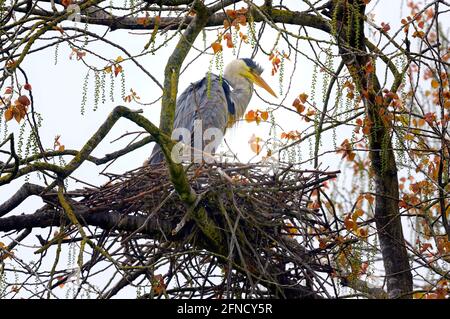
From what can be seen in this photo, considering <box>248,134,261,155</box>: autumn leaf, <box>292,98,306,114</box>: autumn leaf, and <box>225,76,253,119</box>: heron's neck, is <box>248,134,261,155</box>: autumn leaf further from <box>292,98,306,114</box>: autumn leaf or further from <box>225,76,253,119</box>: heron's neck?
<box>225,76,253,119</box>: heron's neck

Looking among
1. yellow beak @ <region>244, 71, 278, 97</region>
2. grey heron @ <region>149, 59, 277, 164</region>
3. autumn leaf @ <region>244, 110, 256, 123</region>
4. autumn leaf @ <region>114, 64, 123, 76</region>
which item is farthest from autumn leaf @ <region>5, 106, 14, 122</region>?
yellow beak @ <region>244, 71, 278, 97</region>

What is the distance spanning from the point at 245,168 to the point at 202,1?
123 cm

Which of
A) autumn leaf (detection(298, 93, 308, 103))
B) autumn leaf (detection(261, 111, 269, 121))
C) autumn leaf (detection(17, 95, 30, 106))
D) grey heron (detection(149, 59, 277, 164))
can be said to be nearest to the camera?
autumn leaf (detection(17, 95, 30, 106))

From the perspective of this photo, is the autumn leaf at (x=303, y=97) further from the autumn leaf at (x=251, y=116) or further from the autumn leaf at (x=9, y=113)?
the autumn leaf at (x=9, y=113)

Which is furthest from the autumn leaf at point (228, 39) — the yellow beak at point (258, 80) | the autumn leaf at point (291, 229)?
the yellow beak at point (258, 80)

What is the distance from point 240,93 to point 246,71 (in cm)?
31

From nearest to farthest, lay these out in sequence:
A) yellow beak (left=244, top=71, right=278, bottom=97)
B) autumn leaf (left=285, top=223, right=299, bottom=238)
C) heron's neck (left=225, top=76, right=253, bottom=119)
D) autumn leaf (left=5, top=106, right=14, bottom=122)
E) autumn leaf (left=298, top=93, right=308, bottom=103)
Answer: autumn leaf (left=5, top=106, right=14, bottom=122) → autumn leaf (left=285, top=223, right=299, bottom=238) → autumn leaf (left=298, top=93, right=308, bottom=103) → heron's neck (left=225, top=76, right=253, bottom=119) → yellow beak (left=244, top=71, right=278, bottom=97)

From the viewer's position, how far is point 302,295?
4.97m

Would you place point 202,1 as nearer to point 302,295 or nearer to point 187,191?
point 187,191

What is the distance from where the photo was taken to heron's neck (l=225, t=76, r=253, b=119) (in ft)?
27.9

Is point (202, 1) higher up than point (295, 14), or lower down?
lower down

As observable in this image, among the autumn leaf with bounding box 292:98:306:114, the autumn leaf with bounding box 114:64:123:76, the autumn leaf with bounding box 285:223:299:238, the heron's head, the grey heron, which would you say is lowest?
the autumn leaf with bounding box 285:223:299:238
